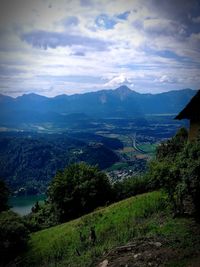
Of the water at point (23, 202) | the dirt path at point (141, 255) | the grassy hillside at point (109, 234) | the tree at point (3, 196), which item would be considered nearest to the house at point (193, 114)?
the grassy hillside at point (109, 234)

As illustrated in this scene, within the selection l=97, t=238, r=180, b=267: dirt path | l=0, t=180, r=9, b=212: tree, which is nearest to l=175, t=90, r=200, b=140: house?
l=97, t=238, r=180, b=267: dirt path

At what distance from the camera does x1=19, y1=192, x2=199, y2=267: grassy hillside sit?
16375mm

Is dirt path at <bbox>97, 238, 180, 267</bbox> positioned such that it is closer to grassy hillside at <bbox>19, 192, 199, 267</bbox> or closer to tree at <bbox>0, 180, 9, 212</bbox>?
grassy hillside at <bbox>19, 192, 199, 267</bbox>

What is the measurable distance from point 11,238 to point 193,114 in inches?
590

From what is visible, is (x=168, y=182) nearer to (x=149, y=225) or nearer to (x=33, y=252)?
(x=149, y=225)

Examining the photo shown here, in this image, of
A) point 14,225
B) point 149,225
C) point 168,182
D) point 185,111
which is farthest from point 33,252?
point 185,111

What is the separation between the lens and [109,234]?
21.3 meters

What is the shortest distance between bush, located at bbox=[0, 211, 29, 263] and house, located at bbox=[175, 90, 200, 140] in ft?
44.6

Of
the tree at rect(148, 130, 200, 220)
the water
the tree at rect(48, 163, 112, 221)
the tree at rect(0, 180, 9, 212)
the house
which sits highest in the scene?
the house

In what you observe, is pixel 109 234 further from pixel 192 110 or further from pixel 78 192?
pixel 78 192

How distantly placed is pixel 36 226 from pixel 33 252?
15.8 metres

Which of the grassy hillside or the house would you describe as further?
the house

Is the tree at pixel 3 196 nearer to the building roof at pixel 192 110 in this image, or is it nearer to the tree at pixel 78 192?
the tree at pixel 78 192

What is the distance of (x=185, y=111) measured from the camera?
24.1 m
